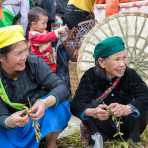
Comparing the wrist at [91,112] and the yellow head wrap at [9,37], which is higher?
the yellow head wrap at [9,37]

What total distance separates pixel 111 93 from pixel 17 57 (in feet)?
2.57

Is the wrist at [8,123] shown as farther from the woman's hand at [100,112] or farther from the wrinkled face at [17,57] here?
the woman's hand at [100,112]

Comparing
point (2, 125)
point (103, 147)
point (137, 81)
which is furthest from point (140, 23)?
point (2, 125)

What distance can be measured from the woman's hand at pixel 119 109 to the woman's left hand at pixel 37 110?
50 cm

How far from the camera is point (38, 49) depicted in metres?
5.11

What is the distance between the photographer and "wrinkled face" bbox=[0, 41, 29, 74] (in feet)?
11.0

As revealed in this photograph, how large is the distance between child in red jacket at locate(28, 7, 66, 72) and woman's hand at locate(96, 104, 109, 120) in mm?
1838

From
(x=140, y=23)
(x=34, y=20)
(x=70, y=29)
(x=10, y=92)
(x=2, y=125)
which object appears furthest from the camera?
(x=70, y=29)

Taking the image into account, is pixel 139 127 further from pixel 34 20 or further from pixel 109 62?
pixel 34 20

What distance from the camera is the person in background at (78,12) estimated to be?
5363 millimetres

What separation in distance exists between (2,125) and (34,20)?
2.09 metres

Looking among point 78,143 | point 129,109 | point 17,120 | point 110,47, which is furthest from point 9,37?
point 78,143

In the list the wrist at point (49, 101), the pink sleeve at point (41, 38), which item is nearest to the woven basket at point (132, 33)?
the pink sleeve at point (41, 38)

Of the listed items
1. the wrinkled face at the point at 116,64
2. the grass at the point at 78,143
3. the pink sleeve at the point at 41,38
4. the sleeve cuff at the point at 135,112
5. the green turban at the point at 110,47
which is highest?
the green turban at the point at 110,47
